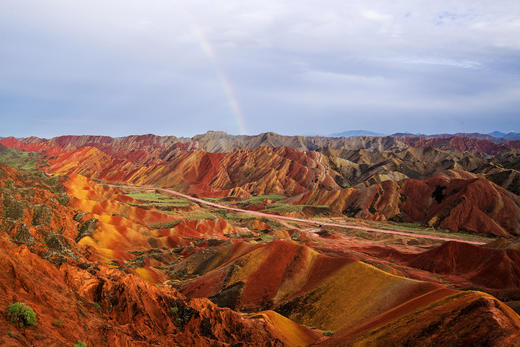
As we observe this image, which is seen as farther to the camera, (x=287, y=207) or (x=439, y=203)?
(x=287, y=207)

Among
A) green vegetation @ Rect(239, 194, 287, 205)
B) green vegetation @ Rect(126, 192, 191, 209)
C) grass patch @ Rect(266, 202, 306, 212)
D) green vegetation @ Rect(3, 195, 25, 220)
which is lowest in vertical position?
grass patch @ Rect(266, 202, 306, 212)

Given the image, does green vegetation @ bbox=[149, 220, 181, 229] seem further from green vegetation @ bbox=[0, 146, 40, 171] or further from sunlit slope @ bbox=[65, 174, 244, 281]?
green vegetation @ bbox=[0, 146, 40, 171]

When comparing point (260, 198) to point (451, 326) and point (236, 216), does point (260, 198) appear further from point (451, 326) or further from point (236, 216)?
point (451, 326)

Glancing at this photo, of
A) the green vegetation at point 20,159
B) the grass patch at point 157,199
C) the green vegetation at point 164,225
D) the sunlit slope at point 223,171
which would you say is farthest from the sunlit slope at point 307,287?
the green vegetation at point 20,159

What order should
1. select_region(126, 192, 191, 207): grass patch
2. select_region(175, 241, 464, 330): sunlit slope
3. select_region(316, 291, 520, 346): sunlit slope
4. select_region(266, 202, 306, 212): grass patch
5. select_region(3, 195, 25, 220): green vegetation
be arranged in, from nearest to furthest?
select_region(316, 291, 520, 346): sunlit slope → select_region(175, 241, 464, 330): sunlit slope → select_region(3, 195, 25, 220): green vegetation → select_region(266, 202, 306, 212): grass patch → select_region(126, 192, 191, 207): grass patch

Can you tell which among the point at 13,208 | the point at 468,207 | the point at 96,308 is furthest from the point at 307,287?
the point at 468,207

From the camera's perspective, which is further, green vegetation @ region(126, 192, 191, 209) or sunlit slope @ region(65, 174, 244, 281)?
green vegetation @ region(126, 192, 191, 209)

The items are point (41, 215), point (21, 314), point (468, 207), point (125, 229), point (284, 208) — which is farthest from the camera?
point (284, 208)

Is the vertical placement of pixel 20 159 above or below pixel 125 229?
above

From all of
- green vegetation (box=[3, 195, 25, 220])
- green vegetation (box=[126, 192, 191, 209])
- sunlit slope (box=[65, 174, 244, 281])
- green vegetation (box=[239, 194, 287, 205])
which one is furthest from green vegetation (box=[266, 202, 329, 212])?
green vegetation (box=[3, 195, 25, 220])
